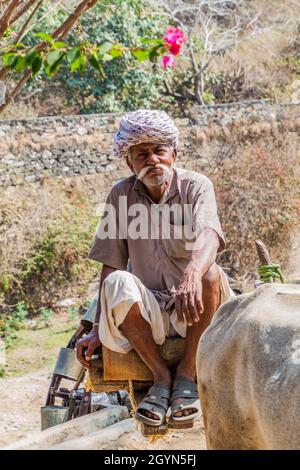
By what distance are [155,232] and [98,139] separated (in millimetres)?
12089

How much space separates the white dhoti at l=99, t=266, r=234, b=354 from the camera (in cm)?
419

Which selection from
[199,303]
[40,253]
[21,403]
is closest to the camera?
[199,303]

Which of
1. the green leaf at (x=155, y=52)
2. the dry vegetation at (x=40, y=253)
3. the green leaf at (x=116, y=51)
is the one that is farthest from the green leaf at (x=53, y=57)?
the dry vegetation at (x=40, y=253)

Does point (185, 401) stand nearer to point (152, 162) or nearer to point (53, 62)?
point (152, 162)

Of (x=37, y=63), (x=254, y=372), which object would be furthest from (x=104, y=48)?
(x=254, y=372)

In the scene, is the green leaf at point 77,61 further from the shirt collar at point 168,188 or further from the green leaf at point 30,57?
the shirt collar at point 168,188

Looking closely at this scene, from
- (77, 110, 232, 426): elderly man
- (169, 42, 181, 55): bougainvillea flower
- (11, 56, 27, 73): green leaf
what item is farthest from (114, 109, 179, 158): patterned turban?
(11, 56, 27, 73): green leaf

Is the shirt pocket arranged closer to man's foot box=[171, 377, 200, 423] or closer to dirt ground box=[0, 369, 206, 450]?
man's foot box=[171, 377, 200, 423]

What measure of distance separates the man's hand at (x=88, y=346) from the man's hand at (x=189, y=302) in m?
0.53

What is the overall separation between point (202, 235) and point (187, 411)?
932mm

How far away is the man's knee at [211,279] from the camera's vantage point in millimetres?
4270

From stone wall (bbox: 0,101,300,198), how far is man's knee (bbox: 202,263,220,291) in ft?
36.9

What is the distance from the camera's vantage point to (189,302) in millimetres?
4098
